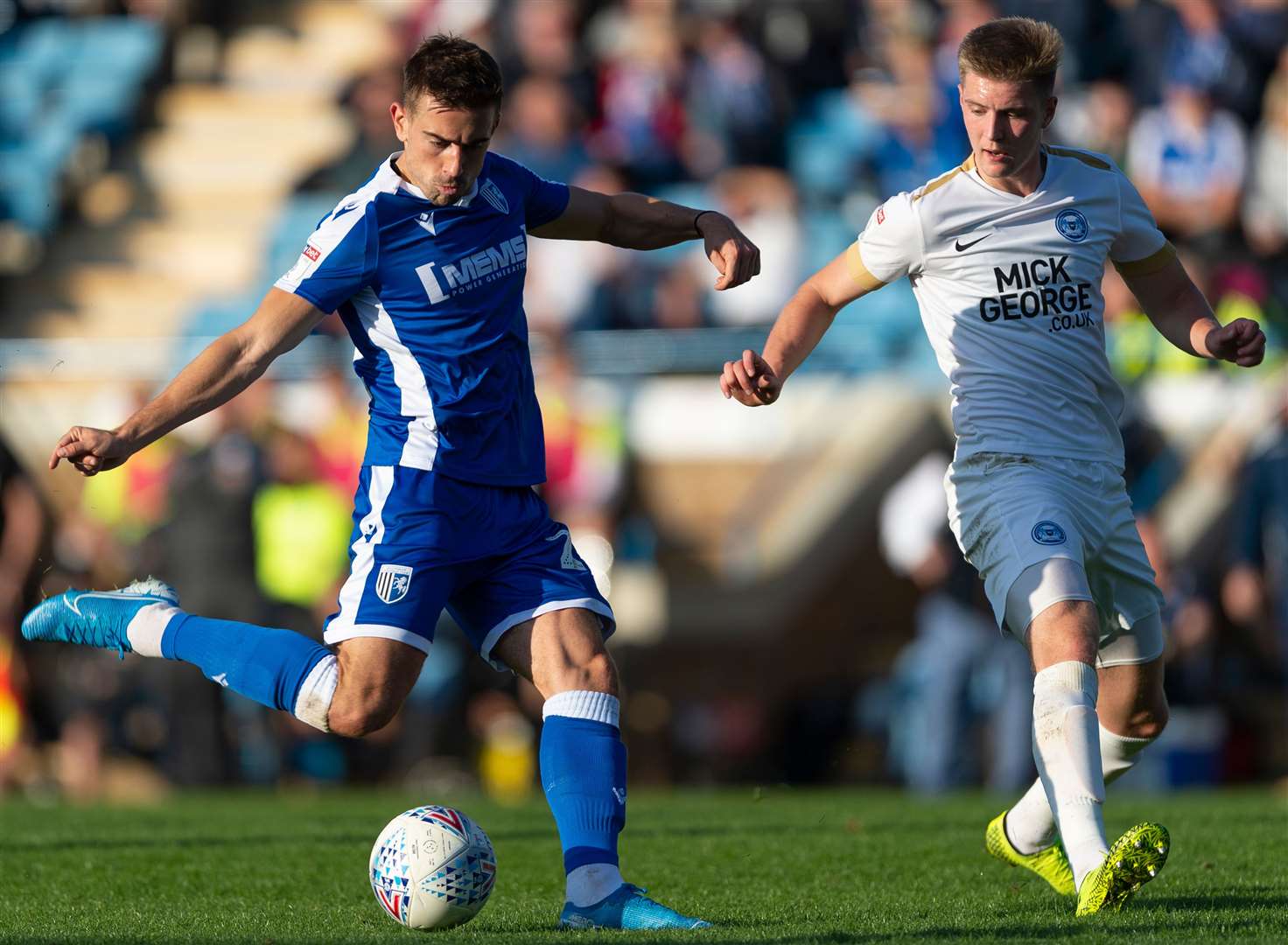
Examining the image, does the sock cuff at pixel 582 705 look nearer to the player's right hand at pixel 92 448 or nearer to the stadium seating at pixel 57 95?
the player's right hand at pixel 92 448

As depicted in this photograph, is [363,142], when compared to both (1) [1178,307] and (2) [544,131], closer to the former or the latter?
(2) [544,131]

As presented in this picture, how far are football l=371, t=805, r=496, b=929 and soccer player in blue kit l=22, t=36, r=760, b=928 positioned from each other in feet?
0.88

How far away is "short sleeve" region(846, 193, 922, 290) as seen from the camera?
6.23 meters

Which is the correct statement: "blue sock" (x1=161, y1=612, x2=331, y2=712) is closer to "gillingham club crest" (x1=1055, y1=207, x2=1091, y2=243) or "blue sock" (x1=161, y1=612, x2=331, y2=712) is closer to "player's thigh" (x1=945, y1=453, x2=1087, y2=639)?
"player's thigh" (x1=945, y1=453, x2=1087, y2=639)

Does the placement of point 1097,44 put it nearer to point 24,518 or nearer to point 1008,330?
point 24,518

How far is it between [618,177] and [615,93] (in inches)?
50.8

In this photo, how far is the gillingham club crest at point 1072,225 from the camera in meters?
6.16

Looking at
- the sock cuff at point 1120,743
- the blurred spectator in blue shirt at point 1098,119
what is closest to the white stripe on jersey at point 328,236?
the sock cuff at point 1120,743

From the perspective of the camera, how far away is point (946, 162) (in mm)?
15398

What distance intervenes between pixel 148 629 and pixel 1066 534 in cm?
282

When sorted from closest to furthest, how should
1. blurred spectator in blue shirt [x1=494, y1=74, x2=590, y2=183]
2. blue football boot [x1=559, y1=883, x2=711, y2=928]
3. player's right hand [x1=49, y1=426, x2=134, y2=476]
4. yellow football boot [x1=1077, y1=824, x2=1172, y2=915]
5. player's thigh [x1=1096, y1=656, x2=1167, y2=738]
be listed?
yellow football boot [x1=1077, y1=824, x2=1172, y2=915], blue football boot [x1=559, y1=883, x2=711, y2=928], player's right hand [x1=49, y1=426, x2=134, y2=476], player's thigh [x1=1096, y1=656, x2=1167, y2=738], blurred spectator in blue shirt [x1=494, y1=74, x2=590, y2=183]

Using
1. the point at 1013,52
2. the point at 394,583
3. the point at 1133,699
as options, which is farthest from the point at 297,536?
the point at 1013,52

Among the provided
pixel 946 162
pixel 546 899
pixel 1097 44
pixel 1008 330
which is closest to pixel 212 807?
pixel 546 899

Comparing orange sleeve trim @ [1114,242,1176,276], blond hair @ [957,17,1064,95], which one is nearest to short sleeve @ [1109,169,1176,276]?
orange sleeve trim @ [1114,242,1176,276]
